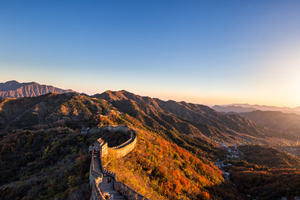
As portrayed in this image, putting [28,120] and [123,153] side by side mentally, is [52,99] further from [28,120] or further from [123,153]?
[123,153]

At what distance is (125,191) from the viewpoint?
452 inches

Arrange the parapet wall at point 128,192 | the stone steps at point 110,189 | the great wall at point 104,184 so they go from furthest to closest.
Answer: the stone steps at point 110,189 → the parapet wall at point 128,192 → the great wall at point 104,184

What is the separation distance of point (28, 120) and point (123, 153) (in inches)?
4993

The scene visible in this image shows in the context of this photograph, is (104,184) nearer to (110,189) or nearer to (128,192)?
(110,189)

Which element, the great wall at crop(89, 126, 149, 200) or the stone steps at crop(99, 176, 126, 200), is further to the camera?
the stone steps at crop(99, 176, 126, 200)

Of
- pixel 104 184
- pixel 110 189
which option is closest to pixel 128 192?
pixel 110 189

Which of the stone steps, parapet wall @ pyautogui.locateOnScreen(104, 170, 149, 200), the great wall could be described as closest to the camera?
the great wall

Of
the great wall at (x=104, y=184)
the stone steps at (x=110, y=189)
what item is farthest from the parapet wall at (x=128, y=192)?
the stone steps at (x=110, y=189)

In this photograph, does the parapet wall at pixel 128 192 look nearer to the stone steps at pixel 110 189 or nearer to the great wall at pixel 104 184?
the great wall at pixel 104 184

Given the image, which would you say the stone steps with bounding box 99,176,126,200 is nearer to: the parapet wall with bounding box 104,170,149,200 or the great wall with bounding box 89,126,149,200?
the great wall with bounding box 89,126,149,200

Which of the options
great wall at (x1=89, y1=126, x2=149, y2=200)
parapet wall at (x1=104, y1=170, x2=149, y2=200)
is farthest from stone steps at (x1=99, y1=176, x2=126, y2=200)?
parapet wall at (x1=104, y1=170, x2=149, y2=200)

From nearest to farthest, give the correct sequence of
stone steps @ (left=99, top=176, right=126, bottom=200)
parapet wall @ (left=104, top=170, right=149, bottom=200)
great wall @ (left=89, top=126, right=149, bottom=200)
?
1. great wall @ (left=89, top=126, right=149, bottom=200)
2. parapet wall @ (left=104, top=170, right=149, bottom=200)
3. stone steps @ (left=99, top=176, right=126, bottom=200)

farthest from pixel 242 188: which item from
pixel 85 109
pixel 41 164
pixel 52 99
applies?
pixel 52 99

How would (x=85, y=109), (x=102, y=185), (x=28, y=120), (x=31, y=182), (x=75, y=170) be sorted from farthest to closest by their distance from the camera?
(x=85, y=109) < (x=28, y=120) < (x=31, y=182) < (x=75, y=170) < (x=102, y=185)
